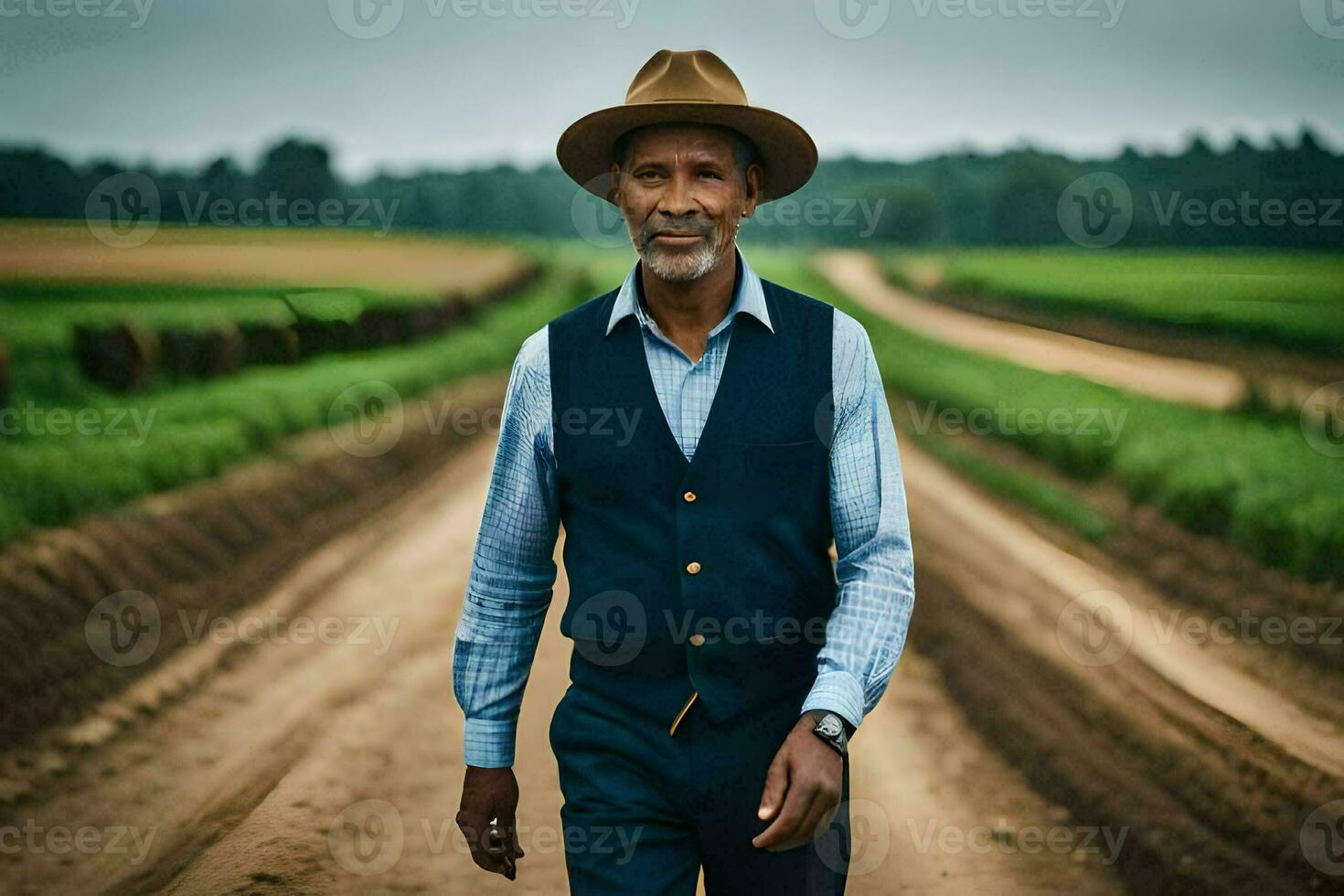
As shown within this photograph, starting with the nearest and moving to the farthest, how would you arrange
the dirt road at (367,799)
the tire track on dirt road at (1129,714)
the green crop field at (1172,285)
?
the dirt road at (367,799), the tire track on dirt road at (1129,714), the green crop field at (1172,285)

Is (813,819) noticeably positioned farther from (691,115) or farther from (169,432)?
(169,432)

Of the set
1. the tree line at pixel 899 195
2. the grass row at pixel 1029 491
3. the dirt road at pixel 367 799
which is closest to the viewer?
the dirt road at pixel 367 799

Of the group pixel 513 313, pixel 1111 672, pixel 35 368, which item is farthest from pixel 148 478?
pixel 513 313

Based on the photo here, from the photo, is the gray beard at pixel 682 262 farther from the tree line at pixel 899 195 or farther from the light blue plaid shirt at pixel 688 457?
the tree line at pixel 899 195

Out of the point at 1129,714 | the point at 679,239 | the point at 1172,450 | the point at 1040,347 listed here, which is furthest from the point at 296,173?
the point at 679,239

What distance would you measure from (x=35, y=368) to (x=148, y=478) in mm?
831

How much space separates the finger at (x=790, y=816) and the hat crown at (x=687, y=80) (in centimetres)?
119

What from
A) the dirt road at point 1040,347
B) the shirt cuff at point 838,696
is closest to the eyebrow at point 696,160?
the shirt cuff at point 838,696

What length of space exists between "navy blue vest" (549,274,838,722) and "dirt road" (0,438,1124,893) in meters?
2.13

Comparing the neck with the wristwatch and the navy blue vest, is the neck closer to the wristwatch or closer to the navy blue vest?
the navy blue vest

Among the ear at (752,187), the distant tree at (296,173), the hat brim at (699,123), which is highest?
the distant tree at (296,173)

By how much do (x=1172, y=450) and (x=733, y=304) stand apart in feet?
25.5

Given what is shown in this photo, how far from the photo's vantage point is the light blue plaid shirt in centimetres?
213

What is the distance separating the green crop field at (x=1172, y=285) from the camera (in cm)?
889
